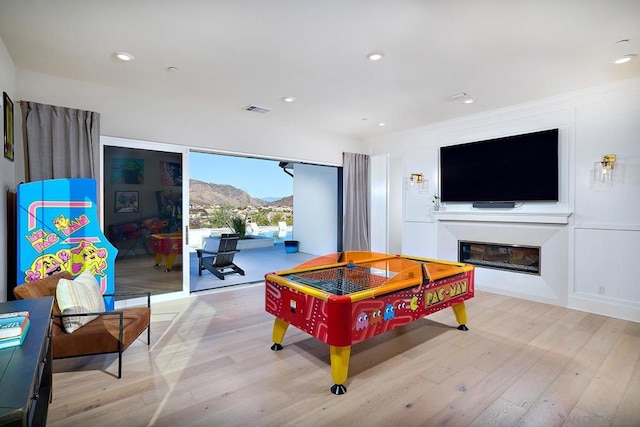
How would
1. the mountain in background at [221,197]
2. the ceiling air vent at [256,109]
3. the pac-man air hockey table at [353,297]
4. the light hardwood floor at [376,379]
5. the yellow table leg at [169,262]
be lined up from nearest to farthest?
the light hardwood floor at [376,379], the pac-man air hockey table at [353,297], the yellow table leg at [169,262], the ceiling air vent at [256,109], the mountain in background at [221,197]

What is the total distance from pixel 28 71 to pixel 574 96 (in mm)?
6325

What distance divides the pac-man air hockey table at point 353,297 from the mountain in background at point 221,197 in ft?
25.1

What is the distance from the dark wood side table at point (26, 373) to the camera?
3.17 ft

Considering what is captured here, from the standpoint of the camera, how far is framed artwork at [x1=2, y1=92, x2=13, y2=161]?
9.54 feet

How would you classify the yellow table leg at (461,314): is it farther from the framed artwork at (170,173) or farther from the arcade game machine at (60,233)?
the framed artwork at (170,173)

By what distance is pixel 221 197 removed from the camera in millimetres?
10633

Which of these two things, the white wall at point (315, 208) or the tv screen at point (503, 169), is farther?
the white wall at point (315, 208)

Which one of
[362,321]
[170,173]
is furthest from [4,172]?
[362,321]

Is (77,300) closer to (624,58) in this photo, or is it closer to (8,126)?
(8,126)

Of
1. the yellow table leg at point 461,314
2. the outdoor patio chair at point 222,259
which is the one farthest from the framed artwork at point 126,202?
the yellow table leg at point 461,314

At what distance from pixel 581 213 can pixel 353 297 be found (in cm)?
358

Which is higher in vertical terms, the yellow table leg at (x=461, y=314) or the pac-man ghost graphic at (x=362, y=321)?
the pac-man ghost graphic at (x=362, y=321)

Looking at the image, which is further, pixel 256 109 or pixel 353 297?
pixel 256 109

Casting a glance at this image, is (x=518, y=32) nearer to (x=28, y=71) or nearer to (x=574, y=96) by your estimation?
(x=574, y=96)
